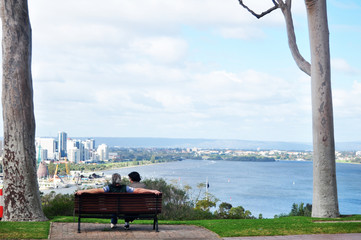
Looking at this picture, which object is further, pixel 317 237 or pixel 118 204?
pixel 118 204

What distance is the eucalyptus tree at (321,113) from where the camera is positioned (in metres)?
10.6

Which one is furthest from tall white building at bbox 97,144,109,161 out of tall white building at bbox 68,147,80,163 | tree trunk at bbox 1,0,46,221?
tree trunk at bbox 1,0,46,221

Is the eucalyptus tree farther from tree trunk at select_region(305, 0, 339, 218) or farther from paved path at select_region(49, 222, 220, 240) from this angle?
paved path at select_region(49, 222, 220, 240)

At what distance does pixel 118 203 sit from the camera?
7.46m

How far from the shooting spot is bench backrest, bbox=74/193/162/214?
737cm

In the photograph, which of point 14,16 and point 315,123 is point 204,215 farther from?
point 14,16

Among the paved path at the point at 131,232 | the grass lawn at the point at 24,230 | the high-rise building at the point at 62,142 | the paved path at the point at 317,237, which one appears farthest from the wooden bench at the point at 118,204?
the high-rise building at the point at 62,142

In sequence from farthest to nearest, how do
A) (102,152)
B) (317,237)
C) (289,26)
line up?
(102,152), (289,26), (317,237)

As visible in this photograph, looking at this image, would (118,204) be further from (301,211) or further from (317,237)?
(301,211)

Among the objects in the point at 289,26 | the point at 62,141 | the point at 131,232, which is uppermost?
the point at 289,26

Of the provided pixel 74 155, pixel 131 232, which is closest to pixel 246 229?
pixel 131 232

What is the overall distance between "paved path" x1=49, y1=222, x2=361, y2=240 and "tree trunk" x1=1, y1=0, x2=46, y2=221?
1345 mm

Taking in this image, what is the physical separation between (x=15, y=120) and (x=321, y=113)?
6.20 meters

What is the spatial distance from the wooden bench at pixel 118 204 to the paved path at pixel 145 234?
0.27m
